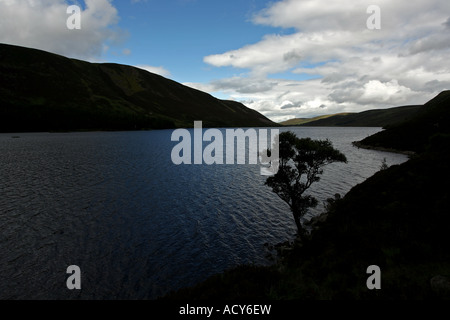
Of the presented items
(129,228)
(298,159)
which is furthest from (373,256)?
(129,228)

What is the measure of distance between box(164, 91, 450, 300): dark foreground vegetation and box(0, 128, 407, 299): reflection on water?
553cm

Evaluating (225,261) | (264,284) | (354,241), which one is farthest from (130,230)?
(354,241)

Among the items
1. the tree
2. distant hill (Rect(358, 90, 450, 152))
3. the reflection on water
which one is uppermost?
distant hill (Rect(358, 90, 450, 152))

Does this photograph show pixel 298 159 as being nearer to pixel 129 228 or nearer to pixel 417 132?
pixel 129 228

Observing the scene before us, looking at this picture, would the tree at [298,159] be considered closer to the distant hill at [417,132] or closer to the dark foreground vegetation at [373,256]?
the dark foreground vegetation at [373,256]

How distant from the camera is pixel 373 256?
1808 cm

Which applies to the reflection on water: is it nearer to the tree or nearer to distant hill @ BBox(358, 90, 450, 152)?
the tree

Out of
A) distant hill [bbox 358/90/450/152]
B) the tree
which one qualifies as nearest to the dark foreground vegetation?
the tree

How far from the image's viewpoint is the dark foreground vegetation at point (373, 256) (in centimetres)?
1399

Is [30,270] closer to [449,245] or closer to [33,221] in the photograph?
[33,221]

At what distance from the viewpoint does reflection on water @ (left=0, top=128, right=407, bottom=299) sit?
70.0ft
